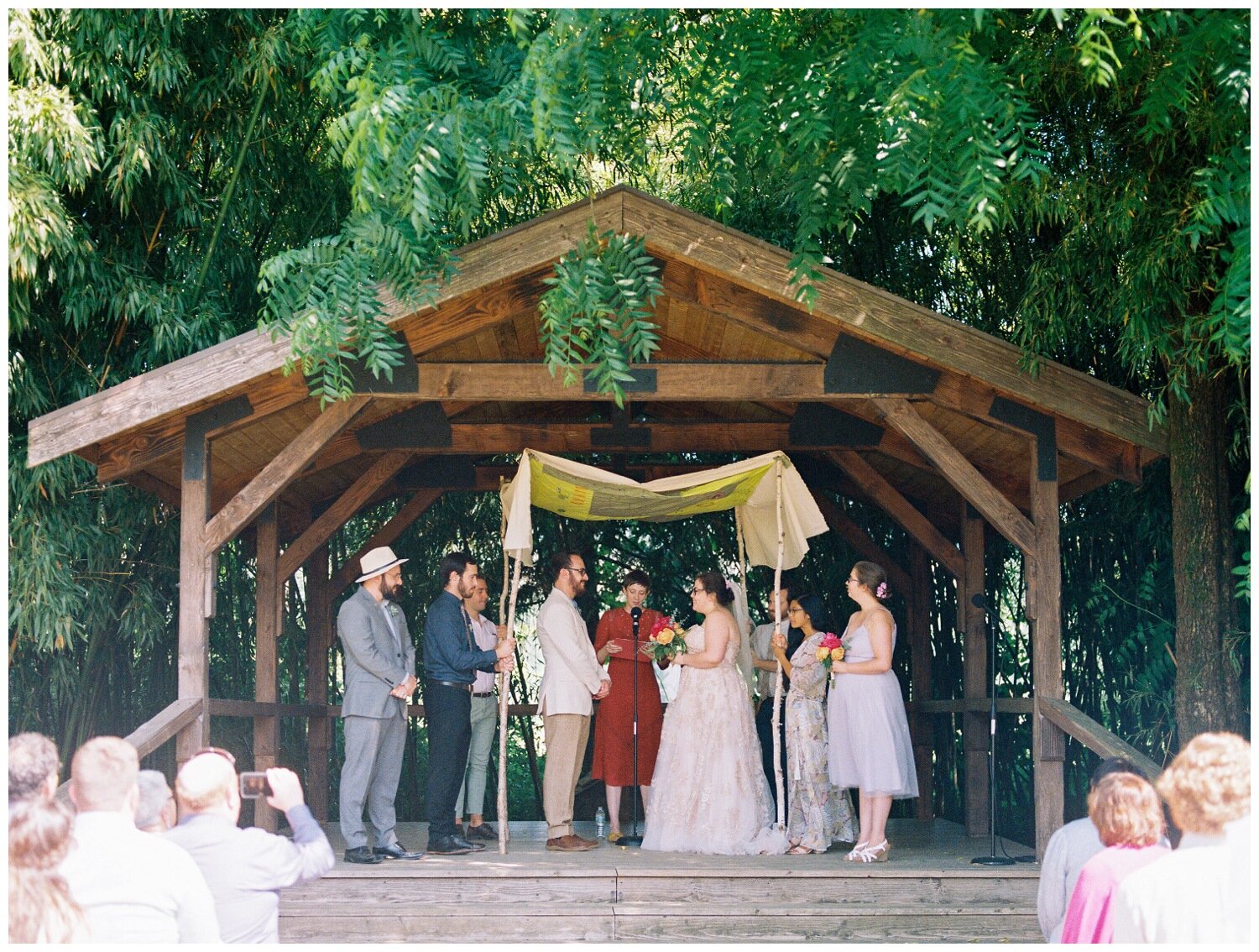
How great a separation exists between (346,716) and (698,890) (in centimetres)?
186

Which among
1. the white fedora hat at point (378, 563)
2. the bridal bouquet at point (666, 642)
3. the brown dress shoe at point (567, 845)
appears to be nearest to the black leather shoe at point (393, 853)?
the brown dress shoe at point (567, 845)

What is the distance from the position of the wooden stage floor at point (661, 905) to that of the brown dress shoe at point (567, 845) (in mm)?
993

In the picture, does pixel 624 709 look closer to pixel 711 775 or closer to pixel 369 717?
pixel 711 775

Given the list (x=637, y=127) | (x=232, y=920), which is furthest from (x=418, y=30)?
(x=232, y=920)

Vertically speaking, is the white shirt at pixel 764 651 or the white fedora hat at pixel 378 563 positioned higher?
the white fedora hat at pixel 378 563

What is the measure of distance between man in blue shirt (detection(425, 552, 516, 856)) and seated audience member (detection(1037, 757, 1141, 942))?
11.2ft

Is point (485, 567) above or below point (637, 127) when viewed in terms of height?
below

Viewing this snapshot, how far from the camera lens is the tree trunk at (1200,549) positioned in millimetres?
6141

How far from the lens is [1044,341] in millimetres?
6445

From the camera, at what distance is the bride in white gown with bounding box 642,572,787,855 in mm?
7035

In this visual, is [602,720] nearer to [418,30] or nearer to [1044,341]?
[1044,341]

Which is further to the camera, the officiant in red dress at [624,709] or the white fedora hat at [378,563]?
the officiant in red dress at [624,709]

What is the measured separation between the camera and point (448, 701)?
22.2ft

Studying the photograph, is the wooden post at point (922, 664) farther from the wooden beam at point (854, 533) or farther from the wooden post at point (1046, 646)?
the wooden post at point (1046, 646)
